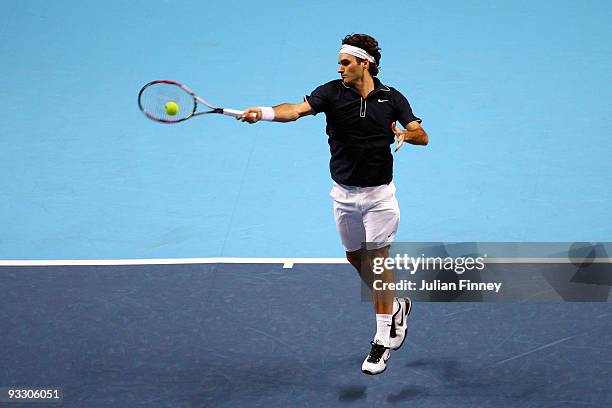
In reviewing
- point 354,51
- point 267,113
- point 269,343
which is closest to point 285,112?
point 267,113

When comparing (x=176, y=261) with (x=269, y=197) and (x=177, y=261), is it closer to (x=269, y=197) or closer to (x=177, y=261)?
(x=177, y=261)

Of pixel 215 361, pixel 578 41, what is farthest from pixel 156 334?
pixel 578 41

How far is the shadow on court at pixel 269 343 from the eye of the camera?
24.1ft

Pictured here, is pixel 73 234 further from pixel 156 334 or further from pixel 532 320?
pixel 532 320

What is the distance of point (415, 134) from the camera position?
731 cm

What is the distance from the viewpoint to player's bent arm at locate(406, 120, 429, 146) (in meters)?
7.25

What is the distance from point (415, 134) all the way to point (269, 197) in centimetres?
368

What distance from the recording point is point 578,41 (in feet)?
43.6

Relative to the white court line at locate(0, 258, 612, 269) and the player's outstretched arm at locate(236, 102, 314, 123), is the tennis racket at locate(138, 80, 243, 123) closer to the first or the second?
the player's outstretched arm at locate(236, 102, 314, 123)

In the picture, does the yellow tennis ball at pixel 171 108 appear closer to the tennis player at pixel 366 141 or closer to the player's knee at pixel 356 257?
the tennis player at pixel 366 141

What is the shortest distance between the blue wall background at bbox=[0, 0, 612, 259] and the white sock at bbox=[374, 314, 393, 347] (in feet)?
7.25
